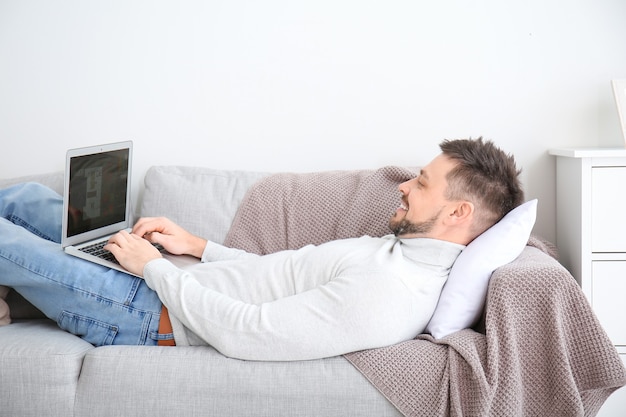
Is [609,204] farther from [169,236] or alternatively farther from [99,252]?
[99,252]

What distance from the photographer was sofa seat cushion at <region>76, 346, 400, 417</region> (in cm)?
153

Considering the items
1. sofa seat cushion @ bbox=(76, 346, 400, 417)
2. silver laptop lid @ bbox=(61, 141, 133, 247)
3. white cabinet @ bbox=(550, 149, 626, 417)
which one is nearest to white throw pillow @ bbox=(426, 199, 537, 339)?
sofa seat cushion @ bbox=(76, 346, 400, 417)

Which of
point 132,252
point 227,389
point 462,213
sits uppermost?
point 462,213

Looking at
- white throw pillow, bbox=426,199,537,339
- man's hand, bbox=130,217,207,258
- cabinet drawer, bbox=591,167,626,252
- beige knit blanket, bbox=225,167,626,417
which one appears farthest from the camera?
cabinet drawer, bbox=591,167,626,252

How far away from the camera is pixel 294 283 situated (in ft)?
5.68

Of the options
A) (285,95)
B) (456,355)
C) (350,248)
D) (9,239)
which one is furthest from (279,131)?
(456,355)

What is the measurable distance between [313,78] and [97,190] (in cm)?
89

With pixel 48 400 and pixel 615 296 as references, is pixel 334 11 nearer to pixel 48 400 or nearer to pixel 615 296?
pixel 615 296

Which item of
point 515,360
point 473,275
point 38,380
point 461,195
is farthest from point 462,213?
point 38,380

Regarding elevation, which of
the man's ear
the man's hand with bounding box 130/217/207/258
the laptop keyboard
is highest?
the man's ear

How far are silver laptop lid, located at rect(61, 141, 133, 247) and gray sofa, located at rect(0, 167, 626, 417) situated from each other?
37 cm

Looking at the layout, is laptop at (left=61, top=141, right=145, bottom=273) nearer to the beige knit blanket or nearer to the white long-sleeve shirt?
the white long-sleeve shirt

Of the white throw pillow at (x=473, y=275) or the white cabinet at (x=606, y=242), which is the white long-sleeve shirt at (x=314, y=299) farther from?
the white cabinet at (x=606, y=242)

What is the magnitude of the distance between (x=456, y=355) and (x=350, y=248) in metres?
0.38
